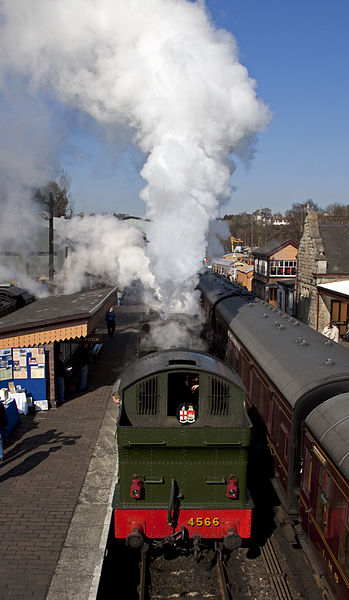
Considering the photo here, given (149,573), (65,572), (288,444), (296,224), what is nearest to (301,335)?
(288,444)

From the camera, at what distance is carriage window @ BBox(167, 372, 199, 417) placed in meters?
7.16

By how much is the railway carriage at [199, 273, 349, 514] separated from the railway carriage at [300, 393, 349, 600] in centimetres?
21

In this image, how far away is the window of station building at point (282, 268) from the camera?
37.3 meters

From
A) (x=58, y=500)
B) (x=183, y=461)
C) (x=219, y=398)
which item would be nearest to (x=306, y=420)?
(x=219, y=398)

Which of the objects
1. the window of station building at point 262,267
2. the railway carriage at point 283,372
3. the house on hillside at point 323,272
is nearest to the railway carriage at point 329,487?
the railway carriage at point 283,372

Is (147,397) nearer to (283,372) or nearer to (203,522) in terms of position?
(203,522)

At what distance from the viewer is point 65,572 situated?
658cm

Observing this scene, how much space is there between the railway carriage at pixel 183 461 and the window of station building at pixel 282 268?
31564 mm

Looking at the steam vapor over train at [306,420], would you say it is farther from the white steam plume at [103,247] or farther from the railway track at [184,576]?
the white steam plume at [103,247]

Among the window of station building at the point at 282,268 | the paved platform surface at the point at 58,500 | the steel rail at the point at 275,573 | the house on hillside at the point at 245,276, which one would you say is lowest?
the steel rail at the point at 275,573

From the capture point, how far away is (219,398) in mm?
6828

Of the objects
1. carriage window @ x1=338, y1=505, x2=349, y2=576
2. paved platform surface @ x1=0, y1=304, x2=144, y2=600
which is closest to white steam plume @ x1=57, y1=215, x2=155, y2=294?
paved platform surface @ x1=0, y1=304, x2=144, y2=600

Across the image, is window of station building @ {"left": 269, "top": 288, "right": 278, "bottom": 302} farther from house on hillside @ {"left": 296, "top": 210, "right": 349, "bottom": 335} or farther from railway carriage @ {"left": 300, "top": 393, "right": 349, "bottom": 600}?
railway carriage @ {"left": 300, "top": 393, "right": 349, "bottom": 600}

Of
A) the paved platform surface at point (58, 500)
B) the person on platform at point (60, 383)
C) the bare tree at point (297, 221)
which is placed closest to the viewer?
the paved platform surface at point (58, 500)
